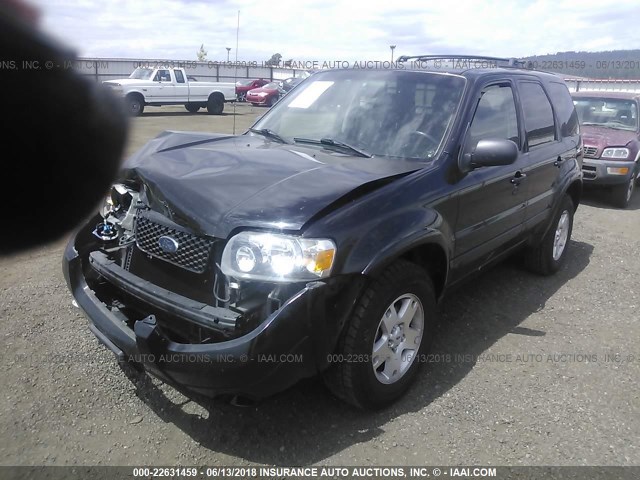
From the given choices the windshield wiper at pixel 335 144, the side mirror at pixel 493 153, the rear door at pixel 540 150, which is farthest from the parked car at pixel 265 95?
the side mirror at pixel 493 153

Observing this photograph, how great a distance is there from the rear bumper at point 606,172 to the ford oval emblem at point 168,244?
7.59m

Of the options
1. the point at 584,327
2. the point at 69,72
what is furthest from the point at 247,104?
the point at 584,327

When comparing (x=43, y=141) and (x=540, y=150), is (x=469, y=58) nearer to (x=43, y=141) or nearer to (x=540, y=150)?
(x=540, y=150)

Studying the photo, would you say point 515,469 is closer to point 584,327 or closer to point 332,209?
point 332,209

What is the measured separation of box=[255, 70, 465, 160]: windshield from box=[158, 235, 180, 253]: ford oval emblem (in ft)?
4.36

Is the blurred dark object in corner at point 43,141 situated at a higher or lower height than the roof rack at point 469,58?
lower

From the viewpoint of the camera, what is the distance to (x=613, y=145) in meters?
8.59

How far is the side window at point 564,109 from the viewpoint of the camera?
498 centimetres

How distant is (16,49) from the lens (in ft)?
16.6

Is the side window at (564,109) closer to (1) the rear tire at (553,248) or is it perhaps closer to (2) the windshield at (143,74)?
(1) the rear tire at (553,248)

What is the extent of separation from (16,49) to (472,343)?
4.88 metres

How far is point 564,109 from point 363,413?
3.77 meters

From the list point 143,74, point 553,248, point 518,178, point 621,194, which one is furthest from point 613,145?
point 143,74

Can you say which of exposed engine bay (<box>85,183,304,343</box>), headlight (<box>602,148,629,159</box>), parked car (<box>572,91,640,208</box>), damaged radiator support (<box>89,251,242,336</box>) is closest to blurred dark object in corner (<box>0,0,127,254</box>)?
exposed engine bay (<box>85,183,304,343</box>)
